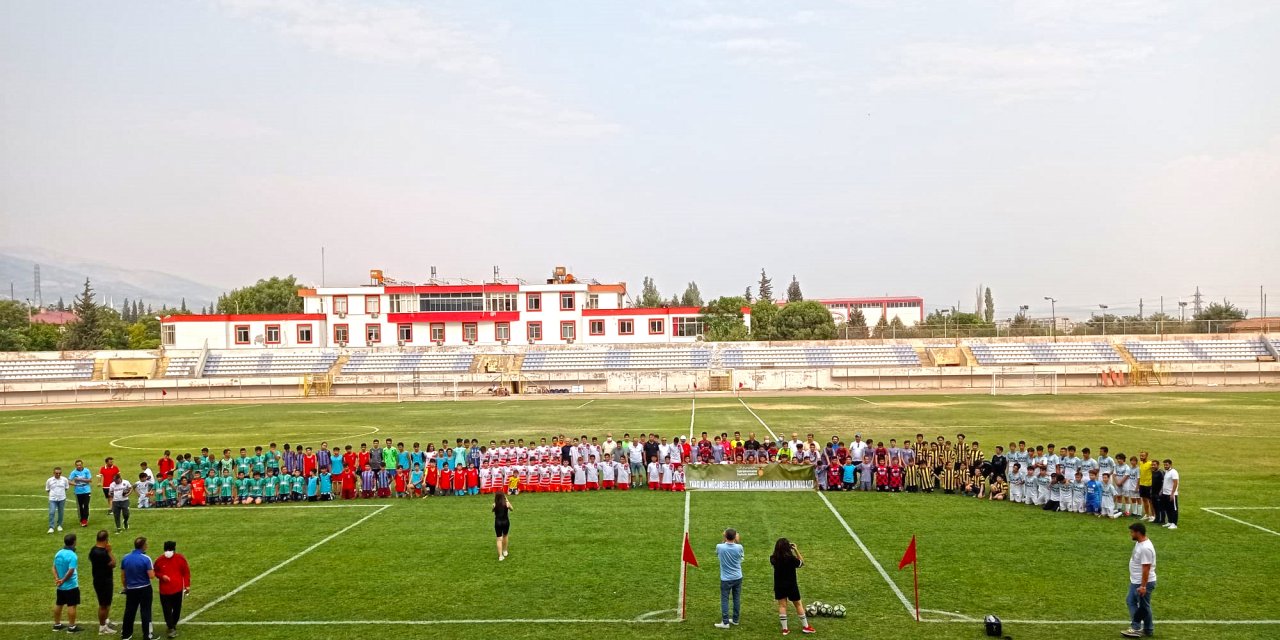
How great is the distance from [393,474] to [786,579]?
576 inches

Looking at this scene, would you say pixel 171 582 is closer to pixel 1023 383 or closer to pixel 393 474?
pixel 393 474

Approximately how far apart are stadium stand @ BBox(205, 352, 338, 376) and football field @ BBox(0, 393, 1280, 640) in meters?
45.2

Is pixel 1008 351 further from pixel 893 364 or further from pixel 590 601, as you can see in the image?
pixel 590 601

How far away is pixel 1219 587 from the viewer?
543 inches

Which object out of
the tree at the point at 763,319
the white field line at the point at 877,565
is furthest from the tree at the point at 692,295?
the white field line at the point at 877,565

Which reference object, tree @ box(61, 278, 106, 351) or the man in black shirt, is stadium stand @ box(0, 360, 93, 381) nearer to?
tree @ box(61, 278, 106, 351)

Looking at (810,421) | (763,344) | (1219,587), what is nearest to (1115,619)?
(1219,587)

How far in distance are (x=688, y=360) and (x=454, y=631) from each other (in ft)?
204

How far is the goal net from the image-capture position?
5834 centimetres

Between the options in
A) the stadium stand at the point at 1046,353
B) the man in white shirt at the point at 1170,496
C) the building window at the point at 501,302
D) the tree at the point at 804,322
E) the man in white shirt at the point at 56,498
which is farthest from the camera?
the tree at the point at 804,322

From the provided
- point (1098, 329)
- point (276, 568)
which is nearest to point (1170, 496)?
point (276, 568)

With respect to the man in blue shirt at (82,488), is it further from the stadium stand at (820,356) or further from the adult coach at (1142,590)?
the stadium stand at (820,356)

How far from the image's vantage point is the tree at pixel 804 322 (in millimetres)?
91500

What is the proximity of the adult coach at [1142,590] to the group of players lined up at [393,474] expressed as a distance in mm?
13084
